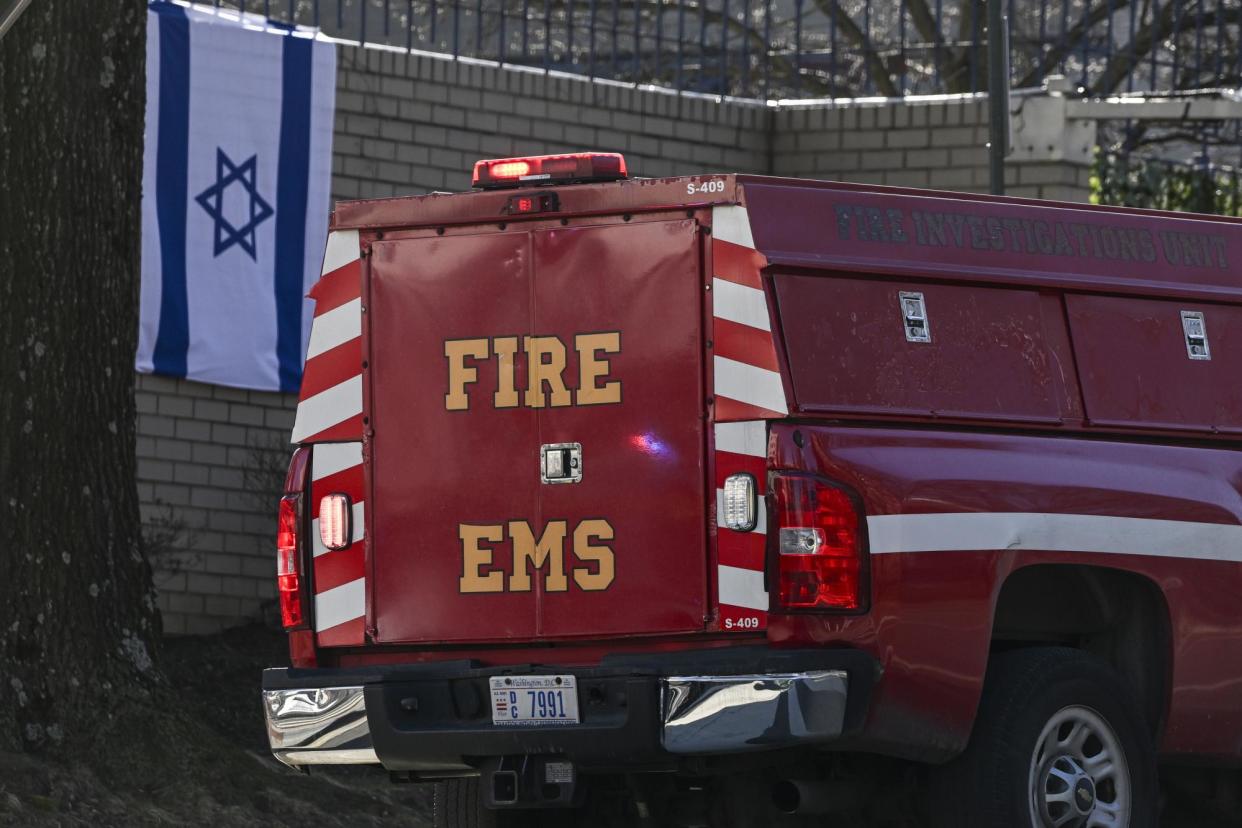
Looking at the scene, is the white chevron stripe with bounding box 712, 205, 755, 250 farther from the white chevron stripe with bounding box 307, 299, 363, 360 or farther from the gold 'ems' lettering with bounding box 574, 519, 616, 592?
the white chevron stripe with bounding box 307, 299, 363, 360

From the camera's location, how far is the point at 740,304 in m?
6.71

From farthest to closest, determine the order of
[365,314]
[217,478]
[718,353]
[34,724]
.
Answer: [217,478]
[34,724]
[365,314]
[718,353]

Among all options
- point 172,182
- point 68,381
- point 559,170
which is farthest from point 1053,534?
point 172,182

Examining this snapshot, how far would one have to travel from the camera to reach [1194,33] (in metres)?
17.7

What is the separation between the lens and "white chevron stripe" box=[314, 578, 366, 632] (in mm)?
7289

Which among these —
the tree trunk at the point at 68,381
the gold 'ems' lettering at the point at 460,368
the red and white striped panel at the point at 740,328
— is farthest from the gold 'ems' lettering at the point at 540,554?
the tree trunk at the point at 68,381

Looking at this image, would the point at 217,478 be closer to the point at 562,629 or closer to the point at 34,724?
the point at 34,724

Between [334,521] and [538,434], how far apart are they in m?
0.76

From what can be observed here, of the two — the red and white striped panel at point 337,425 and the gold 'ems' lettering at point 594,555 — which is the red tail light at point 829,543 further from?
the red and white striped panel at point 337,425

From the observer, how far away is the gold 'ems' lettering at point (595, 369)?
273 inches

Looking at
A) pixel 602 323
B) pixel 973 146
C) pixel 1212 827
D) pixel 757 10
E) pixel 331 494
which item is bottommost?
pixel 1212 827

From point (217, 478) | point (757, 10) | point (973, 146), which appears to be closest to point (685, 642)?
point (217, 478)

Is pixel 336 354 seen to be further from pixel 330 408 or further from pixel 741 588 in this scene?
pixel 741 588

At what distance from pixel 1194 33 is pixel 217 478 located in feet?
28.2
